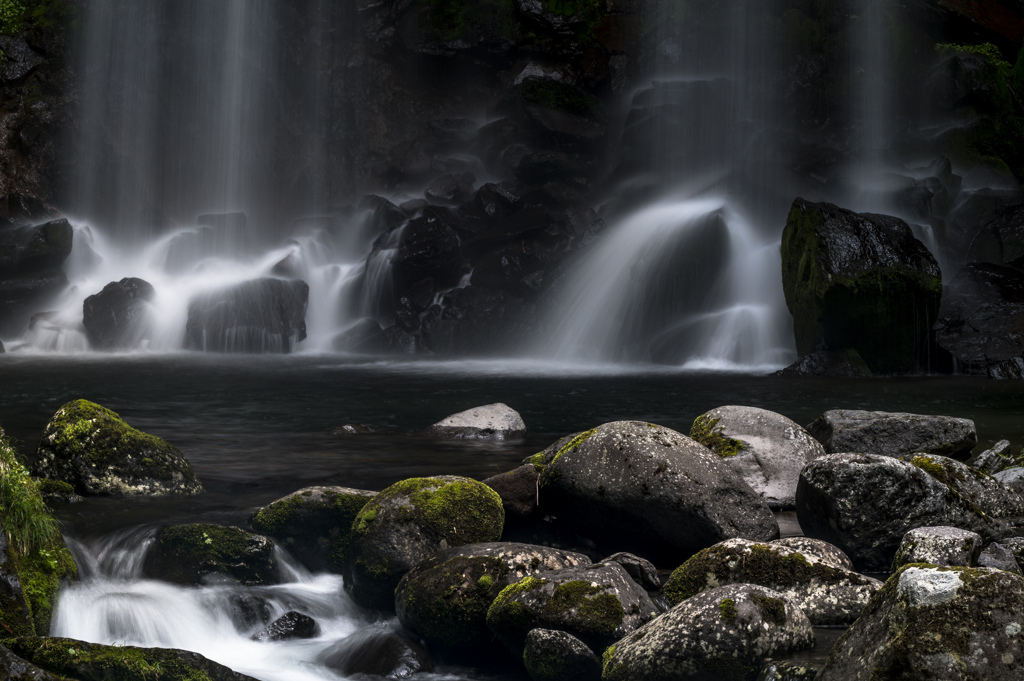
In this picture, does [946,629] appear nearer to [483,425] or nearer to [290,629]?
[290,629]

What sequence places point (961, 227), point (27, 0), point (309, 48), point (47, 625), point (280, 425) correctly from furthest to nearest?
point (309, 48) → point (27, 0) → point (961, 227) → point (280, 425) → point (47, 625)

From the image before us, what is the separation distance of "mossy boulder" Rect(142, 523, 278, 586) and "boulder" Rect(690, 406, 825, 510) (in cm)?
386

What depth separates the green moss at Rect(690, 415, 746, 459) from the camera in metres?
7.27

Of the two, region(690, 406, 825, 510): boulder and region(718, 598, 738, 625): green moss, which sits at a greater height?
region(690, 406, 825, 510): boulder

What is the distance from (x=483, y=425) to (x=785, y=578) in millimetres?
6443

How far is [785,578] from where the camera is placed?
478 cm

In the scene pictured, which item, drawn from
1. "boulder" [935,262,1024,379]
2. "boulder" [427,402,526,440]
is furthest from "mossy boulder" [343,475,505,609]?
"boulder" [935,262,1024,379]

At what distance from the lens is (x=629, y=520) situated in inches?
234

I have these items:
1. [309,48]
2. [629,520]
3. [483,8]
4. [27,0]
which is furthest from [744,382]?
[27,0]

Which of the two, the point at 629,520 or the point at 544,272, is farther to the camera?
the point at 544,272

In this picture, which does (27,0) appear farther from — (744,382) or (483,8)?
(744,382)

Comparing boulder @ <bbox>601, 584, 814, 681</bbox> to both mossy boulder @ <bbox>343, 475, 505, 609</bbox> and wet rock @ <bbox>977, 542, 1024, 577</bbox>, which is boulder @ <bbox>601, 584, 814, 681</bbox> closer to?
wet rock @ <bbox>977, 542, 1024, 577</bbox>

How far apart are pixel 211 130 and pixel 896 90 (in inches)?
1142

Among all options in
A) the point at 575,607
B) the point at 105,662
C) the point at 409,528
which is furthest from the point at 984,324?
the point at 105,662
